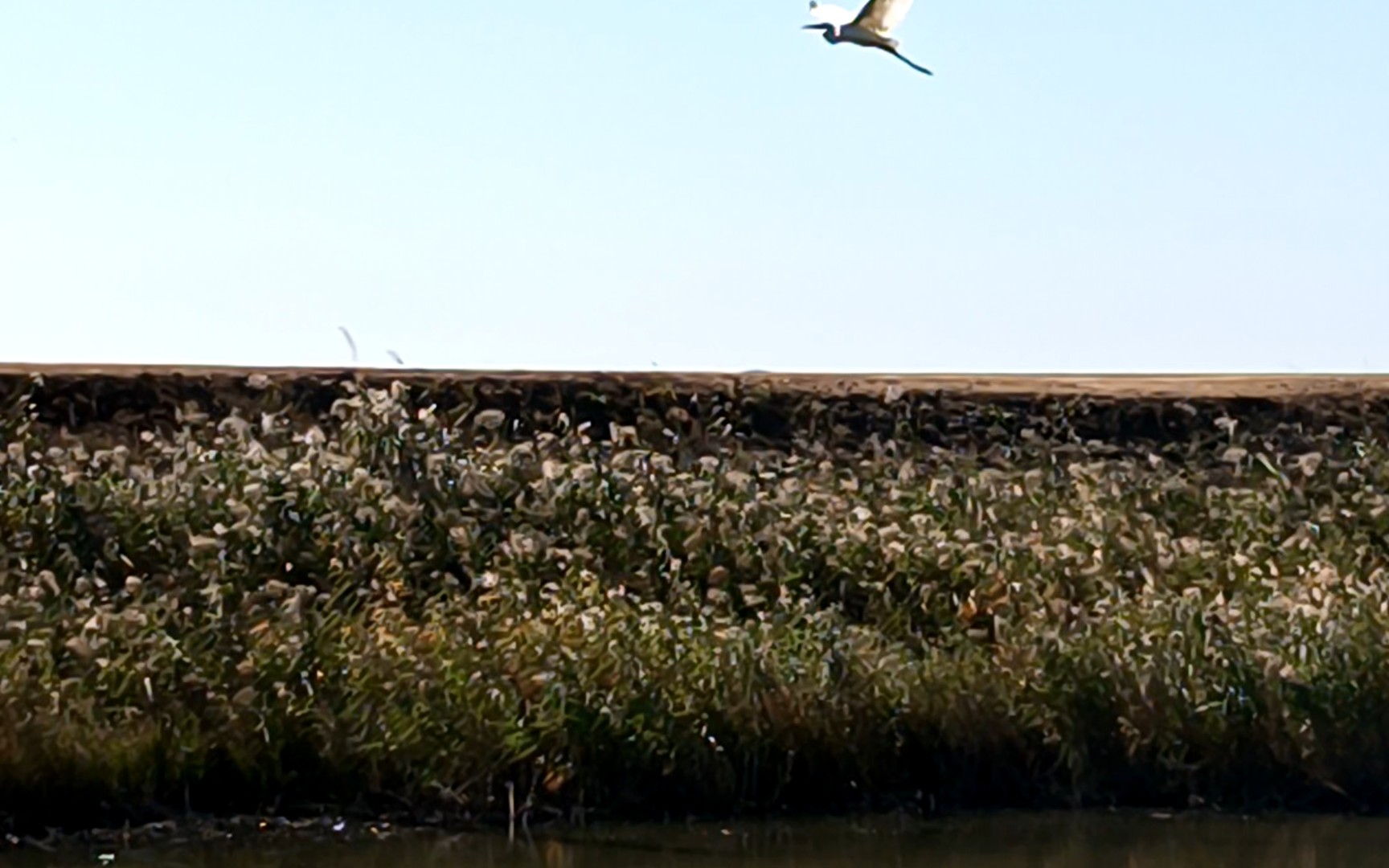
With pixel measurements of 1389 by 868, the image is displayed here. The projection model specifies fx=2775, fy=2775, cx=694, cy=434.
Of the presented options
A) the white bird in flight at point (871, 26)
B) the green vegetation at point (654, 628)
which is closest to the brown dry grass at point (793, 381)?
the green vegetation at point (654, 628)

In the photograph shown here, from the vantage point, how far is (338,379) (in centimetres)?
1938

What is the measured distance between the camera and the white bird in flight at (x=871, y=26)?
1525 cm

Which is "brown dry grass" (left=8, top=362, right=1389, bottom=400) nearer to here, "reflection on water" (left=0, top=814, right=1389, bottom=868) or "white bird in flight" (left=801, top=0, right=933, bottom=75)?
"white bird in flight" (left=801, top=0, right=933, bottom=75)

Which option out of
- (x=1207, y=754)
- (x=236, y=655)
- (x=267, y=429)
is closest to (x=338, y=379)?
(x=267, y=429)

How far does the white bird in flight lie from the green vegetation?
2525 millimetres

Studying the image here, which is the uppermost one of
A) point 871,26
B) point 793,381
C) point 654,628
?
point 871,26

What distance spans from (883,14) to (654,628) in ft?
13.5

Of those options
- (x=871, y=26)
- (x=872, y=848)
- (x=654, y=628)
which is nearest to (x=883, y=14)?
(x=871, y=26)

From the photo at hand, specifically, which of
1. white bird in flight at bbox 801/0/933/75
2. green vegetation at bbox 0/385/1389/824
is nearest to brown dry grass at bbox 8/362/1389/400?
green vegetation at bbox 0/385/1389/824

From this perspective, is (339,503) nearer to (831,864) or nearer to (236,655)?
(236,655)

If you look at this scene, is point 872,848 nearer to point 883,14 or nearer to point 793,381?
point 883,14

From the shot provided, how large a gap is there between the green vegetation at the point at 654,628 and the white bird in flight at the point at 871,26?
8.28 feet

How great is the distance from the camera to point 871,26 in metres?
15.3

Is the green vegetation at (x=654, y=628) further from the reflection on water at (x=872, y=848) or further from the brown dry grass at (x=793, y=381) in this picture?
the brown dry grass at (x=793, y=381)
